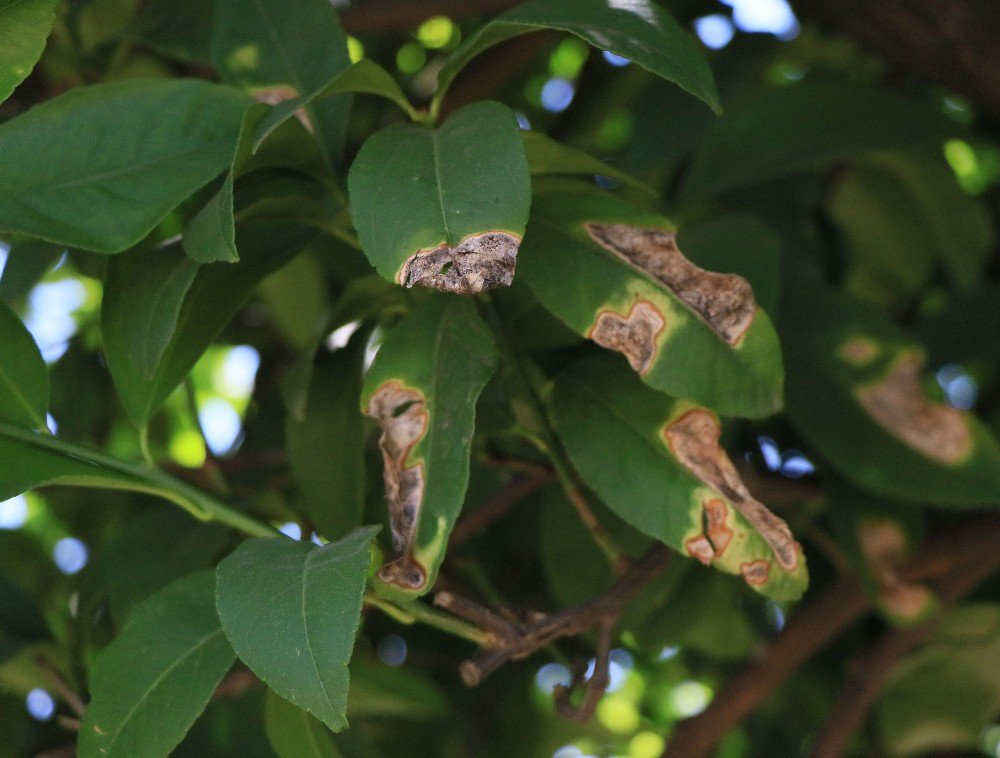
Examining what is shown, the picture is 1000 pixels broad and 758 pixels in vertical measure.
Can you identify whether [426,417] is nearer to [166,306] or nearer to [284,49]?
[166,306]

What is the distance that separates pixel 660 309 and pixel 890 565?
499 mm

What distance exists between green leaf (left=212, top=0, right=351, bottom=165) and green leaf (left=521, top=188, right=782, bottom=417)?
172mm

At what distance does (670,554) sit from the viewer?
33.3 inches

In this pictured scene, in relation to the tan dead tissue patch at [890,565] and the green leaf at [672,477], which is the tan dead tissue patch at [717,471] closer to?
the green leaf at [672,477]

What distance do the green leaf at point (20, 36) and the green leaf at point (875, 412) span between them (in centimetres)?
62

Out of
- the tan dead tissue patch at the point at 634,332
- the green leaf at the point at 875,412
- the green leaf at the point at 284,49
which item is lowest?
the green leaf at the point at 875,412

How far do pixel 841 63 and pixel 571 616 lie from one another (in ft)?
3.26

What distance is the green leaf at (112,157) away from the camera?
628mm

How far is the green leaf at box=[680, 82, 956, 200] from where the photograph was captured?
1.10 m

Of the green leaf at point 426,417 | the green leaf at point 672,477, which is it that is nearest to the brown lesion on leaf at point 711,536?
the green leaf at point 672,477

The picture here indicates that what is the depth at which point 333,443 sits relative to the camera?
81 centimetres

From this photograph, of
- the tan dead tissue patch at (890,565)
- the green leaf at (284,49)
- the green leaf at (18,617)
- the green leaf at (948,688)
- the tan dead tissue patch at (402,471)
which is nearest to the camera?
the tan dead tissue patch at (402,471)

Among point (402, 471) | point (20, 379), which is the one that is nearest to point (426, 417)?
point (402, 471)

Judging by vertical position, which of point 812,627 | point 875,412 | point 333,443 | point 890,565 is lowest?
point 812,627
